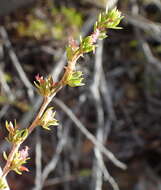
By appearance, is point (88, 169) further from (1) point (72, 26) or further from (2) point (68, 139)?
(1) point (72, 26)

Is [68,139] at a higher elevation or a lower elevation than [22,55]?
lower

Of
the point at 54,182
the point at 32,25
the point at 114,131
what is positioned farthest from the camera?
the point at 114,131

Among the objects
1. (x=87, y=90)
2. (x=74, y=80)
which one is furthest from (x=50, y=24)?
(x=74, y=80)

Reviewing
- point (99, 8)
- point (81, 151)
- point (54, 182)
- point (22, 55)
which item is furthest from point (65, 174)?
point (99, 8)

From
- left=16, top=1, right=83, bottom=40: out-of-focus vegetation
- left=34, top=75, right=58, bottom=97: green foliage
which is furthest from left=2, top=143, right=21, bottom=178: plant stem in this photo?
left=16, top=1, right=83, bottom=40: out-of-focus vegetation

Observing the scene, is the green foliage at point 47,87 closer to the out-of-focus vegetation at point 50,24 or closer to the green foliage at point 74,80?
the green foliage at point 74,80

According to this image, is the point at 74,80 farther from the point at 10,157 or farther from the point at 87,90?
the point at 87,90

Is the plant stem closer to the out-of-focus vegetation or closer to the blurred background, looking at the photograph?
the blurred background

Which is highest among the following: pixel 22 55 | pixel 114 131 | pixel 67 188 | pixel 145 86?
pixel 22 55
